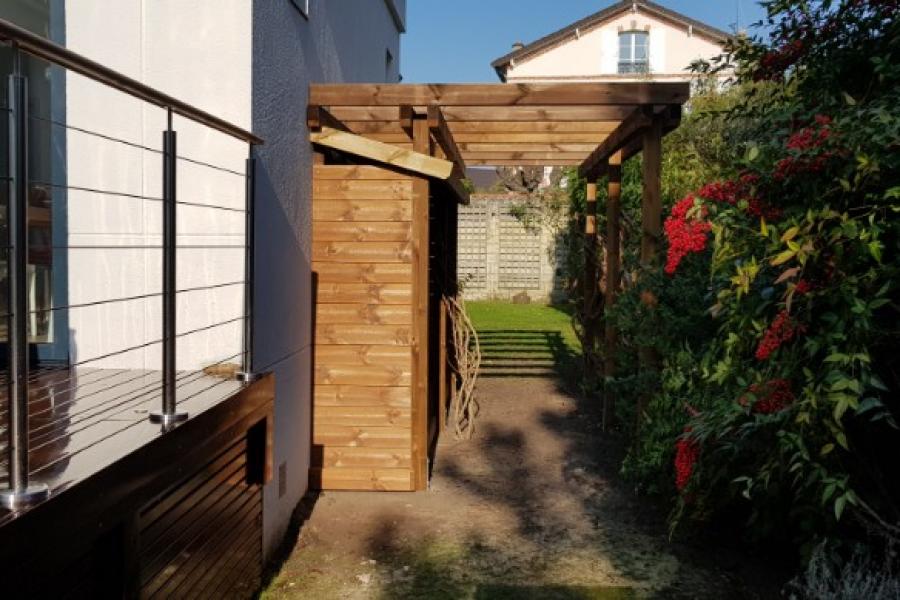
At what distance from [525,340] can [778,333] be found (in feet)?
31.8

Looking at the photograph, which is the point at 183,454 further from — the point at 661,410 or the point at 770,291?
the point at 661,410

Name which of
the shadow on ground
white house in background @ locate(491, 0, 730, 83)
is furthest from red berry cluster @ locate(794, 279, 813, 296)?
white house in background @ locate(491, 0, 730, 83)

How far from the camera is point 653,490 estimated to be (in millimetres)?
4734

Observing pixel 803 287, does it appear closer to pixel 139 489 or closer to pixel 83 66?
pixel 139 489

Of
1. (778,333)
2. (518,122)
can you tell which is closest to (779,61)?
(778,333)

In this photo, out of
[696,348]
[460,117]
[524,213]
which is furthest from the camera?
[524,213]

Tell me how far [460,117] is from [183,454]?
4127 mm

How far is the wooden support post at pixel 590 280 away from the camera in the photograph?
28.3 ft

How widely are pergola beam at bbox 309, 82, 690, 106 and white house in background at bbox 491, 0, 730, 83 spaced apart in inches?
899

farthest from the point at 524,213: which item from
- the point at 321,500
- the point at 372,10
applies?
the point at 321,500

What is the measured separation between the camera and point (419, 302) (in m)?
5.55

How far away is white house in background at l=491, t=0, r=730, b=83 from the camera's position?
27625 mm

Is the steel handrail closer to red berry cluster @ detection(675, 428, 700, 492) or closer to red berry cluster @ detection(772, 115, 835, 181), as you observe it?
red berry cluster @ detection(772, 115, 835, 181)

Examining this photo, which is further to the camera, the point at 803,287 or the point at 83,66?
the point at 803,287
